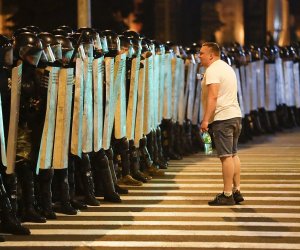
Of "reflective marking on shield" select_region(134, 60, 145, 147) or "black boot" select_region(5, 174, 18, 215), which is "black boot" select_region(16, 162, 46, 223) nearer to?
"black boot" select_region(5, 174, 18, 215)

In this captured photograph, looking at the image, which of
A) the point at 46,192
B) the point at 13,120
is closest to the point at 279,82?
the point at 46,192

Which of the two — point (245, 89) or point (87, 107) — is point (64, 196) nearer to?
point (87, 107)

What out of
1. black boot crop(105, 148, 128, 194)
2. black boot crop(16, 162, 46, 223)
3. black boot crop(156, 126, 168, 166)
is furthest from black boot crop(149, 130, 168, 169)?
black boot crop(16, 162, 46, 223)

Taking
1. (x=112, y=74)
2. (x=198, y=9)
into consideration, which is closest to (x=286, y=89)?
(x=112, y=74)

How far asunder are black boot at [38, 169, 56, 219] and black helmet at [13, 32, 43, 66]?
50.8 inches

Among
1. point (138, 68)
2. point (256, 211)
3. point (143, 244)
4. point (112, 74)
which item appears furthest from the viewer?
point (138, 68)

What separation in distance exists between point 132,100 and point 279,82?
8.75 metres

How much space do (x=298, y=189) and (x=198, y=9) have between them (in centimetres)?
3039

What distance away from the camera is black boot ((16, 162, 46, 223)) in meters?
9.22

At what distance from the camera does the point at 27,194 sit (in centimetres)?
922

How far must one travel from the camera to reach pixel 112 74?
10820 millimetres

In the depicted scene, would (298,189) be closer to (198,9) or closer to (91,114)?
(91,114)

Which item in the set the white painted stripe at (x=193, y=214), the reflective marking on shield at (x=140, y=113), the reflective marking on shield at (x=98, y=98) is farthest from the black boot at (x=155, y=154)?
the white painted stripe at (x=193, y=214)

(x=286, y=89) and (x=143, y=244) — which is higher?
(x=286, y=89)
